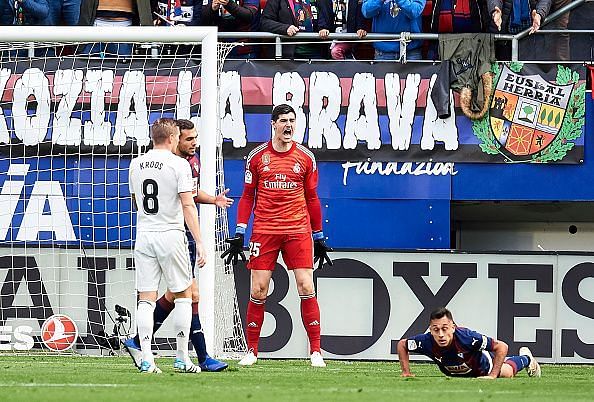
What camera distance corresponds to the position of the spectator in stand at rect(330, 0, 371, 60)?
15.3m

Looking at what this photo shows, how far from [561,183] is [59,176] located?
18.3ft

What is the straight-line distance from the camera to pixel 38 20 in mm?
14859

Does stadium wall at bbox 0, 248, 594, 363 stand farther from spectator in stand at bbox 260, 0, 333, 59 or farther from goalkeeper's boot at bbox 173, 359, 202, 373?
goalkeeper's boot at bbox 173, 359, 202, 373

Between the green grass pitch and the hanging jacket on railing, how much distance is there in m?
4.50

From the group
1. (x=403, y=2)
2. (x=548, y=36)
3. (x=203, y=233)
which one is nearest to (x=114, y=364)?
(x=203, y=233)

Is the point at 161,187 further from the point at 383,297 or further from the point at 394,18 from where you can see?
the point at 394,18

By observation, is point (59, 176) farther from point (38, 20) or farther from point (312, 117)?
point (312, 117)

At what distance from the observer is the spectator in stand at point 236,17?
15195 mm

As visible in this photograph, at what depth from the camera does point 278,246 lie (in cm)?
1136

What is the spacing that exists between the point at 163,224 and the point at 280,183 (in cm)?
209

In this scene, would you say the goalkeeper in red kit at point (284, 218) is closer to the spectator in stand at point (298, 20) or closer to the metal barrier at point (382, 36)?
the metal barrier at point (382, 36)

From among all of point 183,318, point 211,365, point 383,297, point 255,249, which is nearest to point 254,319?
point 255,249

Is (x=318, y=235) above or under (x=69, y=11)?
under

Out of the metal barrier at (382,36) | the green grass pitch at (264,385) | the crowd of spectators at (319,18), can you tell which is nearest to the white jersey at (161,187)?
the green grass pitch at (264,385)
